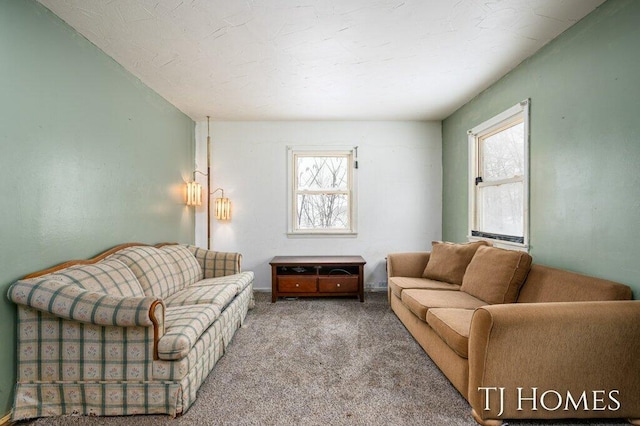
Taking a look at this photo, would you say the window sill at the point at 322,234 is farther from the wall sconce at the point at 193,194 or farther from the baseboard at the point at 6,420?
the baseboard at the point at 6,420

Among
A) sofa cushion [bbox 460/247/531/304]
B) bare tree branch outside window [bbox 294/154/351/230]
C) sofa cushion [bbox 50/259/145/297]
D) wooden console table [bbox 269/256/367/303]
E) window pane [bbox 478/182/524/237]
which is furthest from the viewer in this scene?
bare tree branch outside window [bbox 294/154/351/230]

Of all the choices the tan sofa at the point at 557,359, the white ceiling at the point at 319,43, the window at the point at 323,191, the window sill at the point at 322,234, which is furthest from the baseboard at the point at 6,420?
the window at the point at 323,191

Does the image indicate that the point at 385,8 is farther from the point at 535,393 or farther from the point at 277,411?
the point at 277,411

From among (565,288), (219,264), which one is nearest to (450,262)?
(565,288)

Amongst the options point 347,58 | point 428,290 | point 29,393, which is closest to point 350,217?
point 428,290

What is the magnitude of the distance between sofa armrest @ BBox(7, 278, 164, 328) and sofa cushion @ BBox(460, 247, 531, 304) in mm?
2393

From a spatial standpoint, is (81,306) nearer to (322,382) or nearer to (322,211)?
(322,382)

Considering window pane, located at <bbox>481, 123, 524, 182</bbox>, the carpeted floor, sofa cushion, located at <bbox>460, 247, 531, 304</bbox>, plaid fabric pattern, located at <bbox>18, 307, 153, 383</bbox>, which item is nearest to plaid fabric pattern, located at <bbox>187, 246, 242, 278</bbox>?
the carpeted floor

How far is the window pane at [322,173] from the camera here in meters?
4.57

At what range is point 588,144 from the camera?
2043mm

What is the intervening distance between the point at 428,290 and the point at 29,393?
2.93 m

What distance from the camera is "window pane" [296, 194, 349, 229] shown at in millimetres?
4574

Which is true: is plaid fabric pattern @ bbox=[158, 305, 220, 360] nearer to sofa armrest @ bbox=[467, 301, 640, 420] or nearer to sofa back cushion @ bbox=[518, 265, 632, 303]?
sofa armrest @ bbox=[467, 301, 640, 420]

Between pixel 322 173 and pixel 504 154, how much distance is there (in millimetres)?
2368
